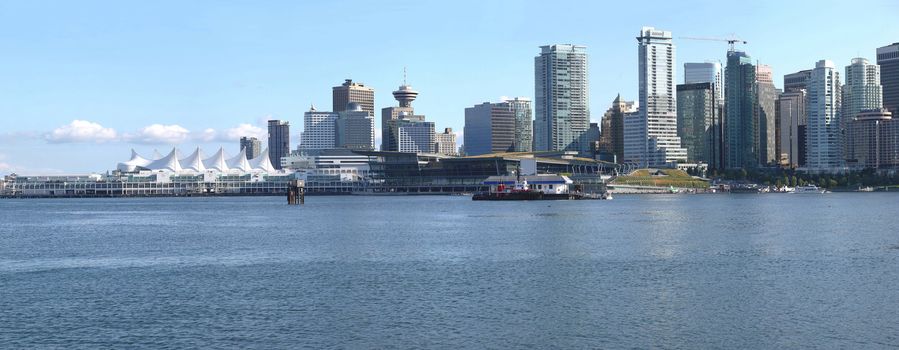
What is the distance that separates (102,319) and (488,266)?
21.3 metres

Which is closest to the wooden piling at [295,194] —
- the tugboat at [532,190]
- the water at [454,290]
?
the tugboat at [532,190]

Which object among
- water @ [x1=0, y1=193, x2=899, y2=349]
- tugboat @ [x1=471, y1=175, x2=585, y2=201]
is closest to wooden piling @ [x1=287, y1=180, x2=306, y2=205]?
tugboat @ [x1=471, y1=175, x2=585, y2=201]

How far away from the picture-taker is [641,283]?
43.9 m

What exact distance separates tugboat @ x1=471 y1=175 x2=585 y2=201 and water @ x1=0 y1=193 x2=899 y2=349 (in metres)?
88.8

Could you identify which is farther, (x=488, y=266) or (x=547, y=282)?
(x=488, y=266)

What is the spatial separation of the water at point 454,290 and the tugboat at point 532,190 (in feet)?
291

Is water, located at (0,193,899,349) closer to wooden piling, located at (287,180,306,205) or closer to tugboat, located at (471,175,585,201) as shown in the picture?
tugboat, located at (471,175,585,201)

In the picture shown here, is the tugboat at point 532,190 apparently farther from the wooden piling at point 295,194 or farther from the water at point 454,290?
the water at point 454,290

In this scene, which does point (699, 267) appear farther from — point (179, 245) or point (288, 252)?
point (179, 245)

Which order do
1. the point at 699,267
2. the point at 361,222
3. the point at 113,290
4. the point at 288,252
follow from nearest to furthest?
the point at 113,290 < the point at 699,267 < the point at 288,252 < the point at 361,222

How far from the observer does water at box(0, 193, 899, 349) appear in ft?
105

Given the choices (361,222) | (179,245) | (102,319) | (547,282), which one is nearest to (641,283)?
(547,282)

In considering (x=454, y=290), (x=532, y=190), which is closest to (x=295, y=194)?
(x=532, y=190)

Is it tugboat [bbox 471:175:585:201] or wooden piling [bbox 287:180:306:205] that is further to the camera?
wooden piling [bbox 287:180:306:205]
